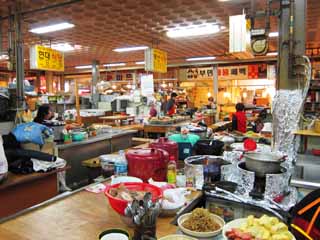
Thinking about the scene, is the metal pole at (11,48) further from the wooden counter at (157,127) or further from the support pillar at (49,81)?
the support pillar at (49,81)

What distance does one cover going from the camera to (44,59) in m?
6.66

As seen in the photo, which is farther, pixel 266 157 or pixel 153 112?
pixel 153 112

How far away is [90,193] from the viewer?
2182mm

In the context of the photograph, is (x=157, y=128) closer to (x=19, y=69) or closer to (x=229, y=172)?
(x=19, y=69)

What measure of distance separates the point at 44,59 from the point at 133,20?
8.05 ft

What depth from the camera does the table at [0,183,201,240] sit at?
1.56 metres

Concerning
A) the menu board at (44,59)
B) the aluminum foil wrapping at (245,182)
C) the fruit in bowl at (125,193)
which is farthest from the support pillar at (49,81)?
the aluminum foil wrapping at (245,182)

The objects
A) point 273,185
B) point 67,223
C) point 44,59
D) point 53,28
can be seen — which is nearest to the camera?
point 67,223

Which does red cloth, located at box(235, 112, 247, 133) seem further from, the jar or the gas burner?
the gas burner

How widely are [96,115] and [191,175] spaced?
881 centimetres

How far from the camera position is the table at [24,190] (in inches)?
119

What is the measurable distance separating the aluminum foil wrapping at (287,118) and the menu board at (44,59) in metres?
5.58

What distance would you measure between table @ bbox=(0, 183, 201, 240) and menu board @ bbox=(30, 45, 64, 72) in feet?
17.2

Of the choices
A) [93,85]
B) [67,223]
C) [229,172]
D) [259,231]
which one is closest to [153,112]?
[93,85]
